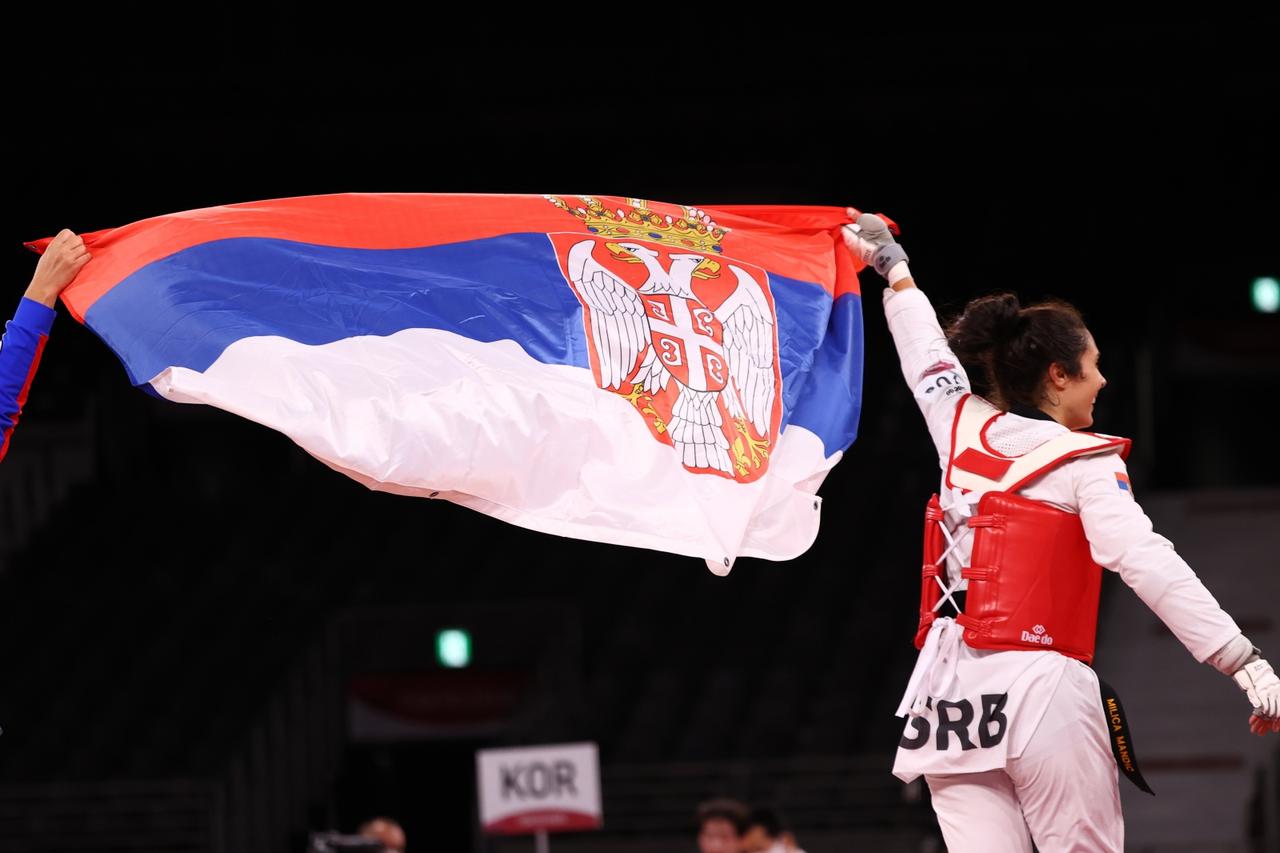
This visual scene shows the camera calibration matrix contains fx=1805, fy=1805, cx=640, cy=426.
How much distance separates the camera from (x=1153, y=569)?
10.8ft

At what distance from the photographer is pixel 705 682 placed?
1251 centimetres

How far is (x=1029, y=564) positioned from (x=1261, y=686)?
47 cm

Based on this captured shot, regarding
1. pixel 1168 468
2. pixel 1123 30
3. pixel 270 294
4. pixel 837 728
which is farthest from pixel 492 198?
Answer: pixel 1168 468

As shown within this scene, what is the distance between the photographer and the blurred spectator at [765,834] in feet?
26.9

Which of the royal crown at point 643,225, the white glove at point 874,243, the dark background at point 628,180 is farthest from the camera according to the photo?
the dark background at point 628,180

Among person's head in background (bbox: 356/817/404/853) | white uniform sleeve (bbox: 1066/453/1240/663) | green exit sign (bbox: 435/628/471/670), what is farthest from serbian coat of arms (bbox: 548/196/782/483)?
green exit sign (bbox: 435/628/471/670)

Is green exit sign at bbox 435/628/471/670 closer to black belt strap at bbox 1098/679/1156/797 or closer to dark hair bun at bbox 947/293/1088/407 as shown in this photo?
dark hair bun at bbox 947/293/1088/407

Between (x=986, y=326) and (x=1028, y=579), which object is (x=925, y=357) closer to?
(x=986, y=326)

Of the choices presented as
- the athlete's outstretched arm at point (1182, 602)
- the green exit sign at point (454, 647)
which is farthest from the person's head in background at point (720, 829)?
the athlete's outstretched arm at point (1182, 602)

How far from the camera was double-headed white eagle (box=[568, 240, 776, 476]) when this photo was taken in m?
4.23

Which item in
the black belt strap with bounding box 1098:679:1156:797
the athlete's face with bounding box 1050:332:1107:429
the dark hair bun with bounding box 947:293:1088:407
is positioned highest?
the dark hair bun with bounding box 947:293:1088:407

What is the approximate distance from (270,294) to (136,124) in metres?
10.4

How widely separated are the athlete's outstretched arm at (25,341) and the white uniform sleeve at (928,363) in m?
1.75

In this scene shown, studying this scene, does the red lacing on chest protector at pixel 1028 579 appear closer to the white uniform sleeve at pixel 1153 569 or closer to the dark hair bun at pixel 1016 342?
the white uniform sleeve at pixel 1153 569
